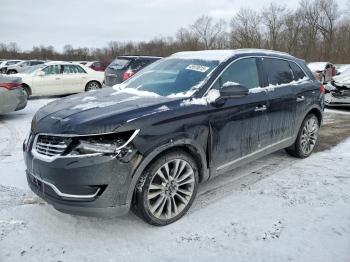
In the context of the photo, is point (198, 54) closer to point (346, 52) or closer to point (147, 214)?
point (147, 214)

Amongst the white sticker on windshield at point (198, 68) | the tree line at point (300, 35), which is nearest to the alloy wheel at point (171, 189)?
the white sticker on windshield at point (198, 68)

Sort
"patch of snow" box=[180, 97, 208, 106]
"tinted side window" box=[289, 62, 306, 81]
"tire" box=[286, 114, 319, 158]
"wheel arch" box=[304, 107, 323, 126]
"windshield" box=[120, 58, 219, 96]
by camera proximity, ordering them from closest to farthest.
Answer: "patch of snow" box=[180, 97, 208, 106] < "windshield" box=[120, 58, 219, 96] < "tinted side window" box=[289, 62, 306, 81] < "tire" box=[286, 114, 319, 158] < "wheel arch" box=[304, 107, 323, 126]

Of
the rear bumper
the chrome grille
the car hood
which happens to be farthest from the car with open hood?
the chrome grille

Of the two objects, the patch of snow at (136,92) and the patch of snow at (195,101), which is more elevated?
the patch of snow at (136,92)

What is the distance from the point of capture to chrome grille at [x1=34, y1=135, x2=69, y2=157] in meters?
3.20

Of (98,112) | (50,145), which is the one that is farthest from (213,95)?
(50,145)

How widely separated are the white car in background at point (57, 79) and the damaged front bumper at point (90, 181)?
11020 mm

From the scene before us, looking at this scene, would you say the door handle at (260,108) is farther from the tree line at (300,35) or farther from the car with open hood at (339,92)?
the tree line at (300,35)

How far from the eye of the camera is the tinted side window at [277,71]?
492 centimetres

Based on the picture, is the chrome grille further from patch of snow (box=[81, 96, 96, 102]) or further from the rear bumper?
the rear bumper

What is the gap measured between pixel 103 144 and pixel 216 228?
4.65 feet

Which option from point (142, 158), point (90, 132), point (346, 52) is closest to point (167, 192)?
point (142, 158)

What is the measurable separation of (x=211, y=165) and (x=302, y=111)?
2245 millimetres

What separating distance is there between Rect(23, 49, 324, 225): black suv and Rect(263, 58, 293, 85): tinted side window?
20 millimetres
